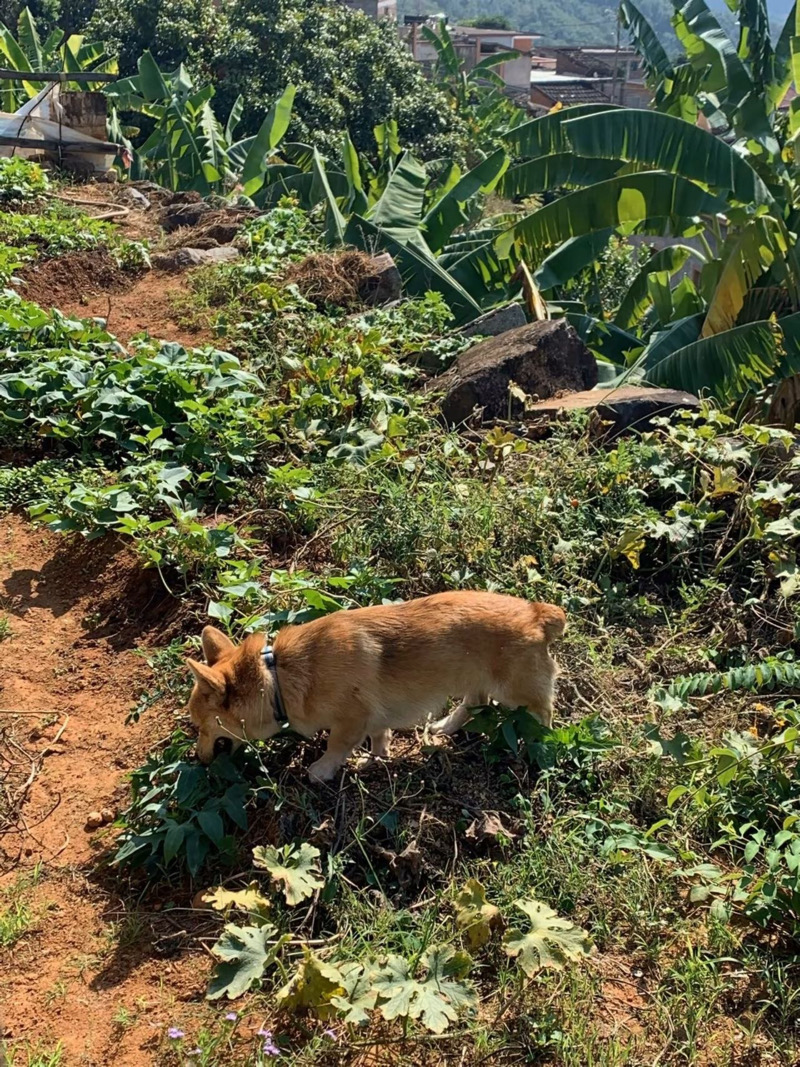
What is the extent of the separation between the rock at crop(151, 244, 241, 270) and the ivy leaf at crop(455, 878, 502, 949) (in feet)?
26.2

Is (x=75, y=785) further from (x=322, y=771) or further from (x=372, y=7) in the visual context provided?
(x=372, y=7)

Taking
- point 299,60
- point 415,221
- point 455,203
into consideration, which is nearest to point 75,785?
point 415,221

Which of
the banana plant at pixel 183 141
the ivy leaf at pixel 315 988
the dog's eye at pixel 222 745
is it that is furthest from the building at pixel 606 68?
the ivy leaf at pixel 315 988

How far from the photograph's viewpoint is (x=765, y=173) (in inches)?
373

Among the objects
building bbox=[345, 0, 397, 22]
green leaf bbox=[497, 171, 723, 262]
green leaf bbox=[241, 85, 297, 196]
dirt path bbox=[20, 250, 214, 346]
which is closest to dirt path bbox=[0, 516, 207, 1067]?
dirt path bbox=[20, 250, 214, 346]

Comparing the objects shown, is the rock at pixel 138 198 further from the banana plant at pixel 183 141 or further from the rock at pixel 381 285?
the rock at pixel 381 285

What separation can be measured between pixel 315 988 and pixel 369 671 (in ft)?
3.91

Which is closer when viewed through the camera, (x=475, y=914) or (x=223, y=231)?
(x=475, y=914)

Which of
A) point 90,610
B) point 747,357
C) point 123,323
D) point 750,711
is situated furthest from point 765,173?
point 90,610

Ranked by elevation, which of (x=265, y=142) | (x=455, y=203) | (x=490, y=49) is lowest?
(x=490, y=49)

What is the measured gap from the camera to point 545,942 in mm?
2869

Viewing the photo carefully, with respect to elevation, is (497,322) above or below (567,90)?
above

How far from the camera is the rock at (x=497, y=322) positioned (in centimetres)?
838

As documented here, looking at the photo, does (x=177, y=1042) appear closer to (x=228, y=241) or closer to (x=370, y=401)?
(x=370, y=401)
